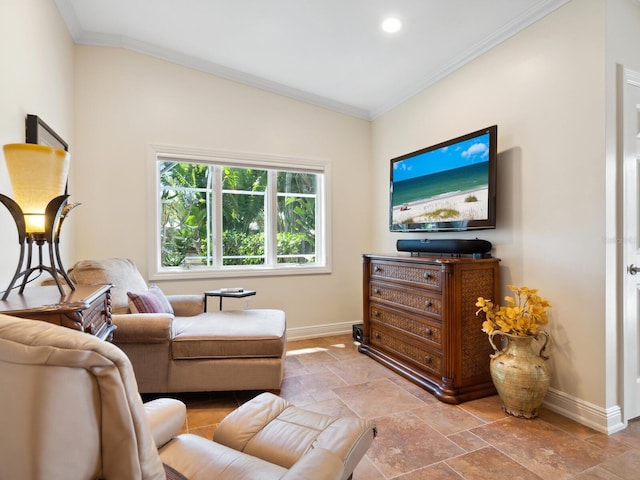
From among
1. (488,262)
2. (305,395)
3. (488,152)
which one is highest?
(488,152)

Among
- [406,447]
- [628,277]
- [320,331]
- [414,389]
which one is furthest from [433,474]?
[320,331]

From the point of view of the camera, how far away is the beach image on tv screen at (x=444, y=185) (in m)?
2.63

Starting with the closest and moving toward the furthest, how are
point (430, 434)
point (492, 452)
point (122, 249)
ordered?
point (492, 452) → point (430, 434) → point (122, 249)

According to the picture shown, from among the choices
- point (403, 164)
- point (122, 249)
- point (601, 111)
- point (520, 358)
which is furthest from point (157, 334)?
point (601, 111)

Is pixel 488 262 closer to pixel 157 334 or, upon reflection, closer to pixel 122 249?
pixel 157 334

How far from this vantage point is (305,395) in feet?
8.48

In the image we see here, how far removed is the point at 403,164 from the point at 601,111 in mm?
1629

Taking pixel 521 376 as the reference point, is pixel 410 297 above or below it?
above

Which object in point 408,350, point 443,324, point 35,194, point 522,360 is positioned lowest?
point 408,350

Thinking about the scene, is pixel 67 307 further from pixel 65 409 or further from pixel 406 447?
pixel 406 447

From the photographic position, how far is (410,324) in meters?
2.89

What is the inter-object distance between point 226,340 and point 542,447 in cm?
202

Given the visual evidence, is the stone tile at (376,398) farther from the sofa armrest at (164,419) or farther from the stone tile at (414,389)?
the sofa armrest at (164,419)

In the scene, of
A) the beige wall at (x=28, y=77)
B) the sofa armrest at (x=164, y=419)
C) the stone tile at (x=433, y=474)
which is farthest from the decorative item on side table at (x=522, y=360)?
the beige wall at (x=28, y=77)
